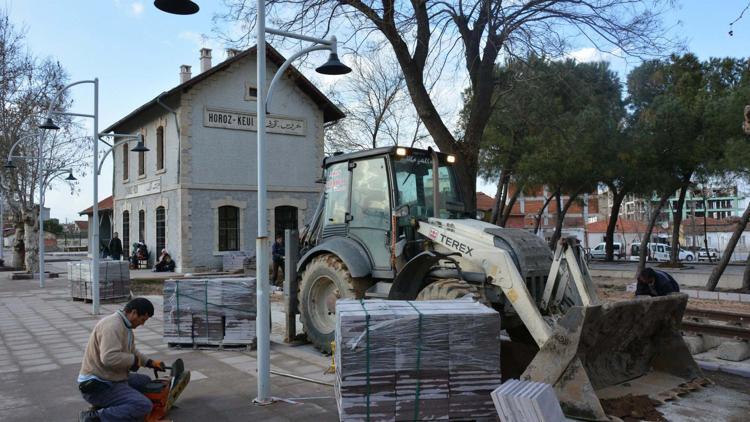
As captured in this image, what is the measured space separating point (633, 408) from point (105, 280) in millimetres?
13383

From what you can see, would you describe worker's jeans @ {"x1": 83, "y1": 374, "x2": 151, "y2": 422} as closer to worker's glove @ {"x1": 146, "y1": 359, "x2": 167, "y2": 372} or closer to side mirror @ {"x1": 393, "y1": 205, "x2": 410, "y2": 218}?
worker's glove @ {"x1": 146, "y1": 359, "x2": 167, "y2": 372}

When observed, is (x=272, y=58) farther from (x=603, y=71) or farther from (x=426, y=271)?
(x=426, y=271)

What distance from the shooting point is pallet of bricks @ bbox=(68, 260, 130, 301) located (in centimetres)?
1502

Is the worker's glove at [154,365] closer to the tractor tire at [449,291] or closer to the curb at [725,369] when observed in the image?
Answer: the tractor tire at [449,291]

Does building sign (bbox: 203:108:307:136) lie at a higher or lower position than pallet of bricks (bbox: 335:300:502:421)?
higher

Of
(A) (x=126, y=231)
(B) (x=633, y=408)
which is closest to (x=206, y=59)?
(A) (x=126, y=231)

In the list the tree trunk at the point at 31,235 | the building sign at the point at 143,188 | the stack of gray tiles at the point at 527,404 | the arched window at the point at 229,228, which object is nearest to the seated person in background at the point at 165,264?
the arched window at the point at 229,228

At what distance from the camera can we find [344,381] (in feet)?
15.8

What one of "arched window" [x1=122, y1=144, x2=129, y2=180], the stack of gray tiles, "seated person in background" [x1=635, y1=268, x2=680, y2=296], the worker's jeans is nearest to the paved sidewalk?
the worker's jeans

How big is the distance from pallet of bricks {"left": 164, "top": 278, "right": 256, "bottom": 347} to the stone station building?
15.2m

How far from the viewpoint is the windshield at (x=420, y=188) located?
25.4 feet

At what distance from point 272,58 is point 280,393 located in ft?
66.9

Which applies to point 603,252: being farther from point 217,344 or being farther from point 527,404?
point 527,404

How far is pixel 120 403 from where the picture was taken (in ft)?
16.3
